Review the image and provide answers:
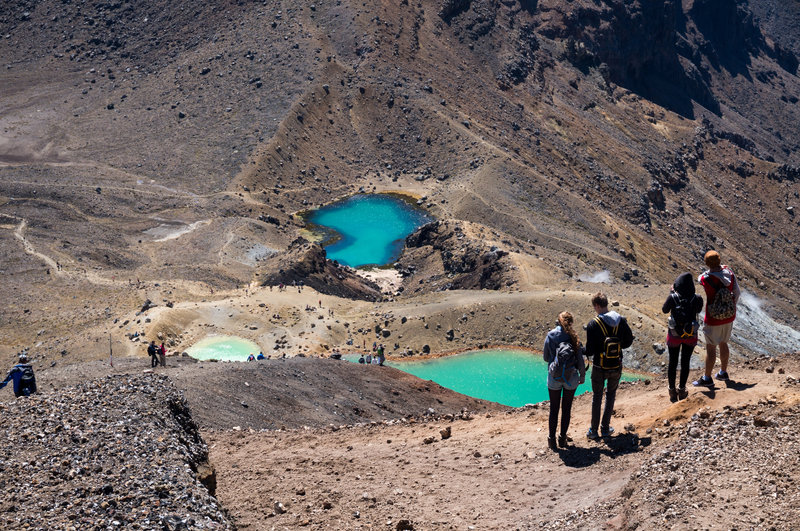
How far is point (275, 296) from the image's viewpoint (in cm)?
5350

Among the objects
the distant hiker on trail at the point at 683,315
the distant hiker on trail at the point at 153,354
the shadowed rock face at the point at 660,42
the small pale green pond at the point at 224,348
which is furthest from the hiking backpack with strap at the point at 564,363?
the shadowed rock face at the point at 660,42

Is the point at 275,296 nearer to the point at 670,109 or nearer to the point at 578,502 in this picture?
the point at 578,502

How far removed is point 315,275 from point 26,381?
4088 centimetres

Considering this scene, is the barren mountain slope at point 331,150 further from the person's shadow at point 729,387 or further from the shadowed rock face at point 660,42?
the person's shadow at point 729,387

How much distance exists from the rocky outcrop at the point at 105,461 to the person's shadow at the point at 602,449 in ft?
21.1

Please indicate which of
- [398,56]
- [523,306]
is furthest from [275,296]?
[398,56]

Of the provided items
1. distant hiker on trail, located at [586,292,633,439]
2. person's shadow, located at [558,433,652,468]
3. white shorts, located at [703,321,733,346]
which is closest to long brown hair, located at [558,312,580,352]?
distant hiker on trail, located at [586,292,633,439]

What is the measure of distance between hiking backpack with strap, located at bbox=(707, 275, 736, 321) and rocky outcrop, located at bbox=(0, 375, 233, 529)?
9.73 metres

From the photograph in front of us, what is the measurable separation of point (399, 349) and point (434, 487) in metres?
32.8

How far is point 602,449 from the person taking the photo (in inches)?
643

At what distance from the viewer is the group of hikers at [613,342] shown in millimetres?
15570

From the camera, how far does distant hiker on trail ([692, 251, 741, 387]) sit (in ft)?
54.2

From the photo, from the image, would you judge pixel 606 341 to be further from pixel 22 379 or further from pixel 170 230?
pixel 170 230

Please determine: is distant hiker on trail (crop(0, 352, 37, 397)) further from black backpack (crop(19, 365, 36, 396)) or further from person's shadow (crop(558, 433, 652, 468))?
person's shadow (crop(558, 433, 652, 468))
